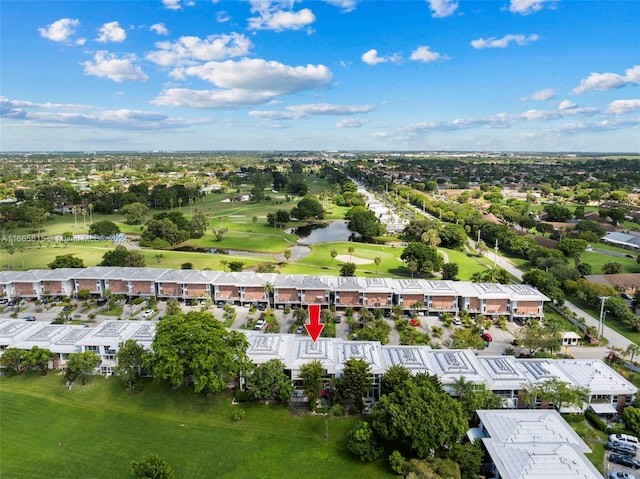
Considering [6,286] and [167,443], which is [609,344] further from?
[6,286]

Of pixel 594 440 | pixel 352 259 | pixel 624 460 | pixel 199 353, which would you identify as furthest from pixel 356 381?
pixel 352 259

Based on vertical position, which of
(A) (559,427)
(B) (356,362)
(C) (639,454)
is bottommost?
(C) (639,454)

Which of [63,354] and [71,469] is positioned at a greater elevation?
[63,354]

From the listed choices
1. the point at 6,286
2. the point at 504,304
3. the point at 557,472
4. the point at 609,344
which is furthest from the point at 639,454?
the point at 6,286

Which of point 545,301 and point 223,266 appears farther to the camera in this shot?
point 223,266

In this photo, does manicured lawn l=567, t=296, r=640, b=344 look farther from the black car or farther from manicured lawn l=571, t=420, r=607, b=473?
the black car

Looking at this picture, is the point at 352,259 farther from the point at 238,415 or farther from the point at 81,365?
the point at 81,365
